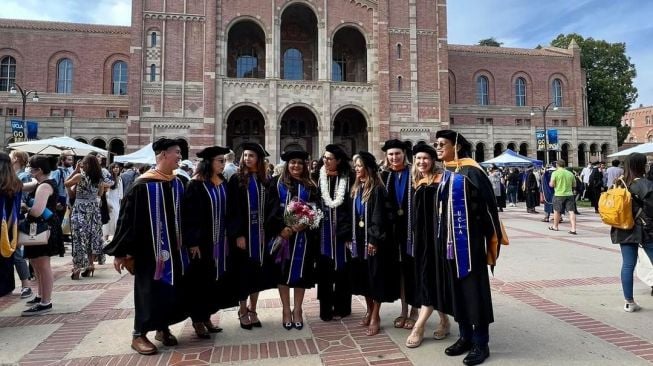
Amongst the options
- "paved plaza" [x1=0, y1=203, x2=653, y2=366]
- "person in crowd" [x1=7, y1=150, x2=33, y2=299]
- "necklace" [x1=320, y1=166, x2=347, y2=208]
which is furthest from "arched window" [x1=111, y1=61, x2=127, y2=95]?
"necklace" [x1=320, y1=166, x2=347, y2=208]

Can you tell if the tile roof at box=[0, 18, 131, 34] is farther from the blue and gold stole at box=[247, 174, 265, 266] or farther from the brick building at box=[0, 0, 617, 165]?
the blue and gold stole at box=[247, 174, 265, 266]

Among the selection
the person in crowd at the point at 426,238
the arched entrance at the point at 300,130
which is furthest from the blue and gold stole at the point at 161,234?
the arched entrance at the point at 300,130

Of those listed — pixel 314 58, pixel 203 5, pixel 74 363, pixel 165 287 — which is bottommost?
pixel 74 363

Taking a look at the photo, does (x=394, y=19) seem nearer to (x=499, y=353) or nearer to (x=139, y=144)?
(x=139, y=144)

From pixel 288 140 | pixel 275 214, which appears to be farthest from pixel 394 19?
pixel 275 214

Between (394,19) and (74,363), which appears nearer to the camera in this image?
(74,363)

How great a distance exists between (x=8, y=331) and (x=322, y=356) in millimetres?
3601

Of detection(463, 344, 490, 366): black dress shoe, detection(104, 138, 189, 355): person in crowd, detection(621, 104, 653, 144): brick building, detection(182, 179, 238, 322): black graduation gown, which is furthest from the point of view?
detection(621, 104, 653, 144): brick building

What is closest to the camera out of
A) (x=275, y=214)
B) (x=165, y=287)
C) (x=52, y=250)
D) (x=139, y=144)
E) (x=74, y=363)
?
(x=74, y=363)

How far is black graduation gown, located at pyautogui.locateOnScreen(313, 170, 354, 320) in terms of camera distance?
14.8 ft

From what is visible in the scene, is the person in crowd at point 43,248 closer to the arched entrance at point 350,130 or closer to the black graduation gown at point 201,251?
the black graduation gown at point 201,251

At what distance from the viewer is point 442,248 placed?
149 inches

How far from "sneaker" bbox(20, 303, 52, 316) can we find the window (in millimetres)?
41358

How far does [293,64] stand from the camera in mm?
33438
